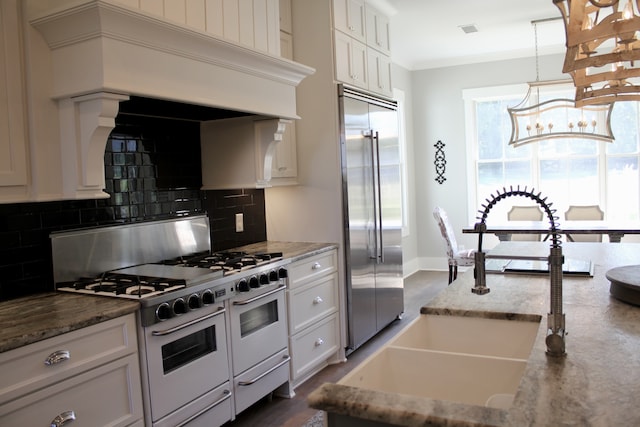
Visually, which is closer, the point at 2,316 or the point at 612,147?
the point at 2,316

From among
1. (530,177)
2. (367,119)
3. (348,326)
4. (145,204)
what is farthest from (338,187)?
(530,177)

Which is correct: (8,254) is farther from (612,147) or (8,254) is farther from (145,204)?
(612,147)

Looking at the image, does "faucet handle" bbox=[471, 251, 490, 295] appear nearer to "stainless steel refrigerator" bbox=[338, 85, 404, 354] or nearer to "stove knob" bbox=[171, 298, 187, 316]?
"stove knob" bbox=[171, 298, 187, 316]

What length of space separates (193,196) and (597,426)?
2753mm

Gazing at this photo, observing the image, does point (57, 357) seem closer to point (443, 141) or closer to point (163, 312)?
point (163, 312)

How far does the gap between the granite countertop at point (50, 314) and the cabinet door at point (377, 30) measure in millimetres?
3254

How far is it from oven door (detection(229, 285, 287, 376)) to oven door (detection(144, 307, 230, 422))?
0.34ft

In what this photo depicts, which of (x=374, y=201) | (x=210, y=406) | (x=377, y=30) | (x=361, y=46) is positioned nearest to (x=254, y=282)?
(x=210, y=406)

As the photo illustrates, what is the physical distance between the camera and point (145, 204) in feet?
9.80

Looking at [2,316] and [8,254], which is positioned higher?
[8,254]

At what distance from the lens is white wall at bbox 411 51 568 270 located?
282 inches

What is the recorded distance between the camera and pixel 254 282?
9.55 feet

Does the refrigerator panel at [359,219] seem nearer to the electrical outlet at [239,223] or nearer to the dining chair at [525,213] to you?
the electrical outlet at [239,223]

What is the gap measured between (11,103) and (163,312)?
1.08 metres
